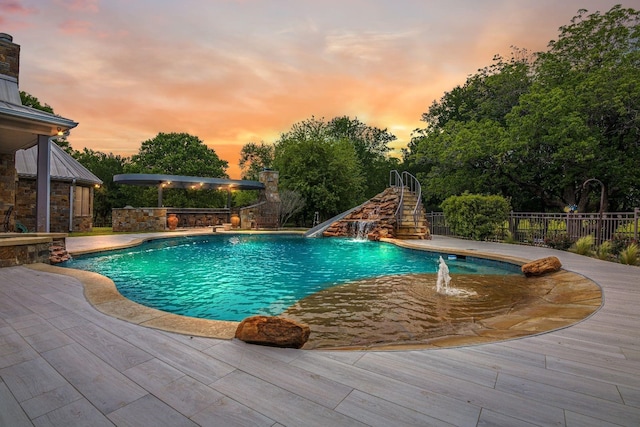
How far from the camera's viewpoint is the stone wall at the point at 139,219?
15211 mm

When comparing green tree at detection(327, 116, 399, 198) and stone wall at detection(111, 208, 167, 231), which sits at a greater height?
green tree at detection(327, 116, 399, 198)

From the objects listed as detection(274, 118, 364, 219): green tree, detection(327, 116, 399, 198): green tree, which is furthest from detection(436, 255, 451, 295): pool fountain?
detection(327, 116, 399, 198): green tree

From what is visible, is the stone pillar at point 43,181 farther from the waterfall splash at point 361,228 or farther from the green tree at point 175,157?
the green tree at point 175,157

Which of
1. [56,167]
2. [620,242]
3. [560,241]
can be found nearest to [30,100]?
[56,167]

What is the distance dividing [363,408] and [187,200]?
80.4ft

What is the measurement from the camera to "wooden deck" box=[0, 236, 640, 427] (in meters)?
1.47

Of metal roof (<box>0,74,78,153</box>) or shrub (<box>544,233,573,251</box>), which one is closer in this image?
metal roof (<box>0,74,78,153</box>)

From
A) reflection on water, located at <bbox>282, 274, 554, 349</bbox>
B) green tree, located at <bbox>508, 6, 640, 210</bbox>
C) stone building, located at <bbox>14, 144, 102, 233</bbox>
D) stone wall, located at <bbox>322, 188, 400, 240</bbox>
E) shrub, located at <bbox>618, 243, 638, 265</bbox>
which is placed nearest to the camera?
reflection on water, located at <bbox>282, 274, 554, 349</bbox>

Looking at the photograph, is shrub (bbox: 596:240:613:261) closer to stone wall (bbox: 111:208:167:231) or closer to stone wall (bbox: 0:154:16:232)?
stone wall (bbox: 0:154:16:232)

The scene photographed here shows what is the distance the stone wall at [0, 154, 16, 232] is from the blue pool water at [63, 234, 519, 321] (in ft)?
10.6

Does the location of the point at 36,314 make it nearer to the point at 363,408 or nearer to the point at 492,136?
the point at 363,408

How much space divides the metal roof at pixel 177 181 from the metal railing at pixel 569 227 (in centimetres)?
1367

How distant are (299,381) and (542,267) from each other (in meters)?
5.99

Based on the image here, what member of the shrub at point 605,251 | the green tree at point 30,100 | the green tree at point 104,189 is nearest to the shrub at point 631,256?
→ the shrub at point 605,251
